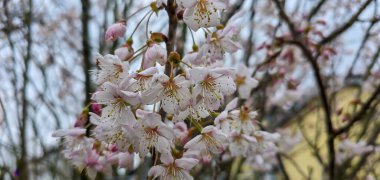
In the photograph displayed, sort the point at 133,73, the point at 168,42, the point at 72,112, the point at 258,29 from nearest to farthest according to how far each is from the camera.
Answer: the point at 133,73, the point at 168,42, the point at 258,29, the point at 72,112

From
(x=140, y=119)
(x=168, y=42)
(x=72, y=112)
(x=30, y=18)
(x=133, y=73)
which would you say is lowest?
(x=72, y=112)

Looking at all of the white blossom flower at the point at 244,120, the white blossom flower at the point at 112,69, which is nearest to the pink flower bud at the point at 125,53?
the white blossom flower at the point at 112,69

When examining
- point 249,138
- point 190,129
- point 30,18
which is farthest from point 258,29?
point 190,129

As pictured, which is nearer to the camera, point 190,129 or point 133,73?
point 133,73

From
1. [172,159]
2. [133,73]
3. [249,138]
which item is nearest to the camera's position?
[133,73]

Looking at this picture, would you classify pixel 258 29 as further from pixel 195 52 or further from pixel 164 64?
pixel 164 64

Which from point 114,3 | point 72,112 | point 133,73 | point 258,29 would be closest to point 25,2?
point 114,3

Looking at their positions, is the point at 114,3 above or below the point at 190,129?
above
